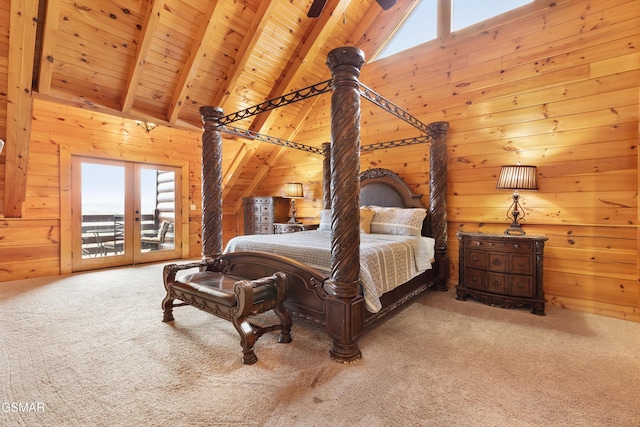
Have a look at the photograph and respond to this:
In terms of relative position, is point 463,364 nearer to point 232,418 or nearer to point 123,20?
point 232,418

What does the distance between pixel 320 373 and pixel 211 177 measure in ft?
7.24

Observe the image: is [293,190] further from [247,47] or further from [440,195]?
[440,195]

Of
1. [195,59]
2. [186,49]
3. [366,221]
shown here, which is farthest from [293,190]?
[186,49]

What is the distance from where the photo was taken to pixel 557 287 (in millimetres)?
3221

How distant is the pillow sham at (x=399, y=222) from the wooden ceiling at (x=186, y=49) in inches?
107

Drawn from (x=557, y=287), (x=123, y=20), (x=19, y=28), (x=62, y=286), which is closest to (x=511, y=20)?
(x=557, y=287)

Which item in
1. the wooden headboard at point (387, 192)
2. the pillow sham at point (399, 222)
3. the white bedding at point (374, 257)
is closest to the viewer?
the white bedding at point (374, 257)

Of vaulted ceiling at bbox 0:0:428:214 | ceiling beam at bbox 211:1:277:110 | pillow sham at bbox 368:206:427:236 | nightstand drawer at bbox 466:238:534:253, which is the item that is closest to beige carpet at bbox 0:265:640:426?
nightstand drawer at bbox 466:238:534:253

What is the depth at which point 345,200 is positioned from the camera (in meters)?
2.10

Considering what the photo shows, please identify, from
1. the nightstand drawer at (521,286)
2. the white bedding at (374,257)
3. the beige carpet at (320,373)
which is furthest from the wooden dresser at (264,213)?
the nightstand drawer at (521,286)

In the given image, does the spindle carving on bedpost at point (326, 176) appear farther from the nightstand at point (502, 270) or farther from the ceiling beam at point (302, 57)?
the nightstand at point (502, 270)

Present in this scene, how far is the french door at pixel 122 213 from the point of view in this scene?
476cm

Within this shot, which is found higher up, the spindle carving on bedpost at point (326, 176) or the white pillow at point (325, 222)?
the spindle carving on bedpost at point (326, 176)

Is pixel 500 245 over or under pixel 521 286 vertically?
over
